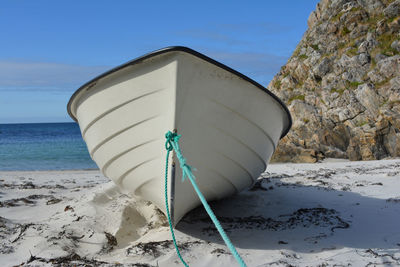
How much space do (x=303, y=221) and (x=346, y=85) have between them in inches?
482

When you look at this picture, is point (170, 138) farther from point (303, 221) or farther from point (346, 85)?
point (346, 85)

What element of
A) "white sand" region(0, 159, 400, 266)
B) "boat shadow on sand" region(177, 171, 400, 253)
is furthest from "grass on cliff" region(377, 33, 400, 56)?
"boat shadow on sand" region(177, 171, 400, 253)

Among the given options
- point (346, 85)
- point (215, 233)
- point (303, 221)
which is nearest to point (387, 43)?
point (346, 85)

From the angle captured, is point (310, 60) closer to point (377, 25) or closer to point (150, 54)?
point (377, 25)

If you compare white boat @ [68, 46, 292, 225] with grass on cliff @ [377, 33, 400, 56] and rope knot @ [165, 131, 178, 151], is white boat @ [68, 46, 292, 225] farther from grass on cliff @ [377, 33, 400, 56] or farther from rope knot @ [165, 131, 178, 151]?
grass on cliff @ [377, 33, 400, 56]

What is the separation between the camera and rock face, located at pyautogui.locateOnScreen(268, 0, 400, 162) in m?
12.4

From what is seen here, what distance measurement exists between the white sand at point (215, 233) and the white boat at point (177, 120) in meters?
0.48

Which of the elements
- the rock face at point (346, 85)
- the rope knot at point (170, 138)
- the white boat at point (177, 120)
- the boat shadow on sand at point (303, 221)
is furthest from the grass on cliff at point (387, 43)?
the rope knot at point (170, 138)

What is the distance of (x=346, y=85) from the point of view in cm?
1460

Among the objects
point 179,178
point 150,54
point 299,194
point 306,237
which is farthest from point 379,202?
point 150,54

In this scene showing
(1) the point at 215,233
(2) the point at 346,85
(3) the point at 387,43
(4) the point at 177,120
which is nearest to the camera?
(4) the point at 177,120

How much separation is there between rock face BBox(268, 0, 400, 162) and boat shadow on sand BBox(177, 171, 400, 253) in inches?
301

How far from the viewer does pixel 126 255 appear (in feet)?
10.0

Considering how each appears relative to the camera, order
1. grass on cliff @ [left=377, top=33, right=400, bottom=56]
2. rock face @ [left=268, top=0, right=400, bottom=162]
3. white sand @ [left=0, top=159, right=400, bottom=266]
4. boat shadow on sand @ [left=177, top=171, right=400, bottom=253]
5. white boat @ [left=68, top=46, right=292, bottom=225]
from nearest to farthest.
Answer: white boat @ [left=68, top=46, right=292, bottom=225] < white sand @ [left=0, top=159, right=400, bottom=266] < boat shadow on sand @ [left=177, top=171, right=400, bottom=253] < rock face @ [left=268, top=0, right=400, bottom=162] < grass on cliff @ [left=377, top=33, right=400, bottom=56]
